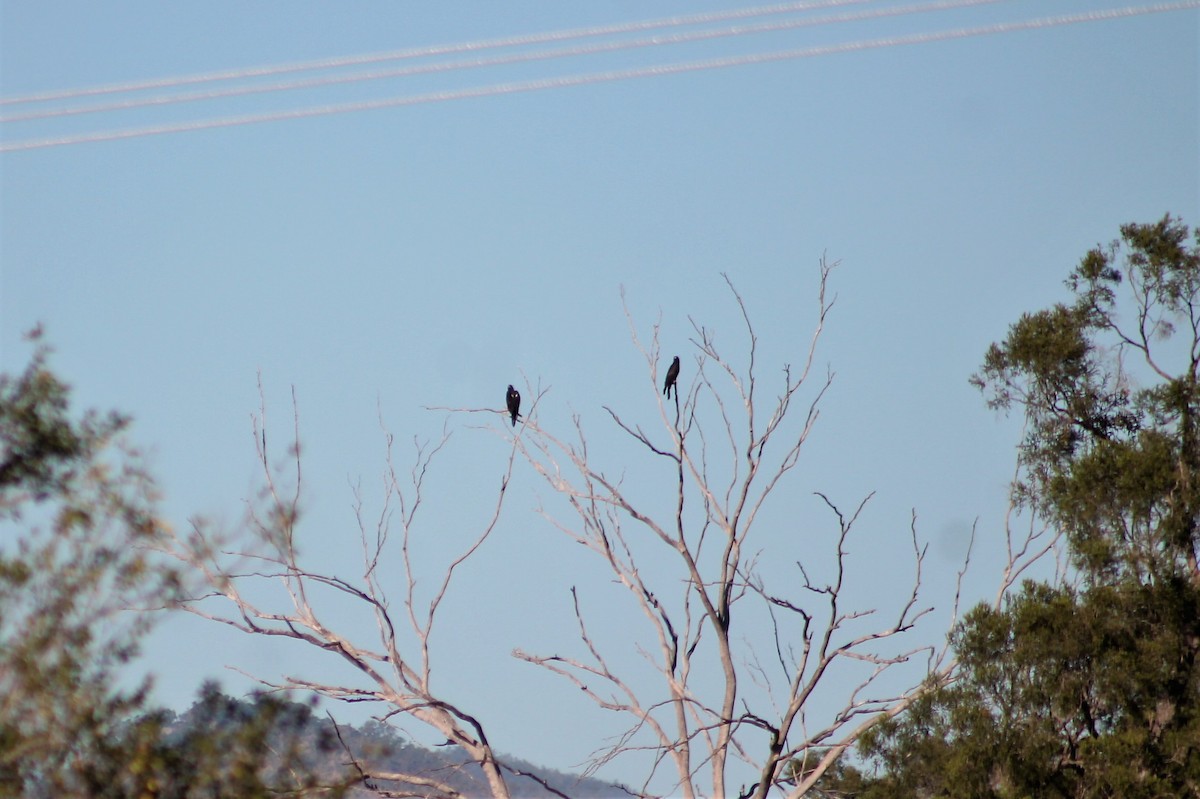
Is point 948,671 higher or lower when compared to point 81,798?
higher

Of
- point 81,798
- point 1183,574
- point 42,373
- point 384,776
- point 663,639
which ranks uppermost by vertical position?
point 1183,574

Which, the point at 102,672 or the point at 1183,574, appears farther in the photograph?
the point at 1183,574

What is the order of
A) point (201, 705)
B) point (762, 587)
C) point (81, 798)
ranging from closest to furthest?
point (81, 798)
point (201, 705)
point (762, 587)

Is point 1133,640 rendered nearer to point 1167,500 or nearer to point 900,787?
point 1167,500

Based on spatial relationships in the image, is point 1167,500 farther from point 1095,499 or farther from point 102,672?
point 102,672

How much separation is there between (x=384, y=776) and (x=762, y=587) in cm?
263

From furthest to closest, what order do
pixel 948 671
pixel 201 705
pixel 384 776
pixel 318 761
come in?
pixel 948 671 → pixel 384 776 → pixel 318 761 → pixel 201 705

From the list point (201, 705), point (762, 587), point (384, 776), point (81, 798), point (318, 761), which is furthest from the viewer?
point (762, 587)

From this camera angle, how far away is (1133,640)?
1072 cm

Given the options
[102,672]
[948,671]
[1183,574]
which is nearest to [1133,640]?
[1183,574]

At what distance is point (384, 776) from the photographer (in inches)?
311

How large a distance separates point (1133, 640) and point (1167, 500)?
1241 millimetres

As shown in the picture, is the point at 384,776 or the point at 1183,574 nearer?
the point at 384,776

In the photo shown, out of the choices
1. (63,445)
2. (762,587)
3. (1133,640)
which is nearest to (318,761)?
(63,445)
